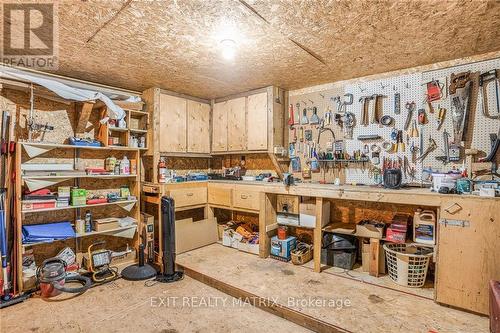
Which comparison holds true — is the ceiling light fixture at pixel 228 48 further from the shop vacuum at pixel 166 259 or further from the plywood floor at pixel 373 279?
the plywood floor at pixel 373 279

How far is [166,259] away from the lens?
2.92m

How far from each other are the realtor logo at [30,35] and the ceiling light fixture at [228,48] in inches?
49.0

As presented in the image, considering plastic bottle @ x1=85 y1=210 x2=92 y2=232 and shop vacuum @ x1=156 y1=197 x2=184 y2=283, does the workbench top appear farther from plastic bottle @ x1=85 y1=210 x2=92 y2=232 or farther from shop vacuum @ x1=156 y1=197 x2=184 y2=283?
plastic bottle @ x1=85 y1=210 x2=92 y2=232

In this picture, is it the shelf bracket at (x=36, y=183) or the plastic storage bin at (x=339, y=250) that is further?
the plastic storage bin at (x=339, y=250)

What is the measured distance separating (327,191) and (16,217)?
3.27 metres

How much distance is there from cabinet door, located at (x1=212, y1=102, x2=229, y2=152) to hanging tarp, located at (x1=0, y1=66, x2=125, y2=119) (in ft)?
4.76

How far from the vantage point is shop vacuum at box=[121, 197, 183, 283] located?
291 centimetres

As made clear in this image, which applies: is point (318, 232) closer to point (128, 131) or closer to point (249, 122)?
point (249, 122)

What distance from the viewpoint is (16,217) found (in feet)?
8.56

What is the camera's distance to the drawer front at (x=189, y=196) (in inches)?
140

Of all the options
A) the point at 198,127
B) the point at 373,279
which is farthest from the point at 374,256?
the point at 198,127

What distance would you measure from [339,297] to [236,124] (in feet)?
8.88

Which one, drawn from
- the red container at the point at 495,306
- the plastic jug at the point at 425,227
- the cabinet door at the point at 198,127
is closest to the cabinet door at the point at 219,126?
the cabinet door at the point at 198,127

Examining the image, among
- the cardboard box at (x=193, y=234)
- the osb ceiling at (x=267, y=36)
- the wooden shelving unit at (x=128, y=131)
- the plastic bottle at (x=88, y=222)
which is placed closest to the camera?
the osb ceiling at (x=267, y=36)
